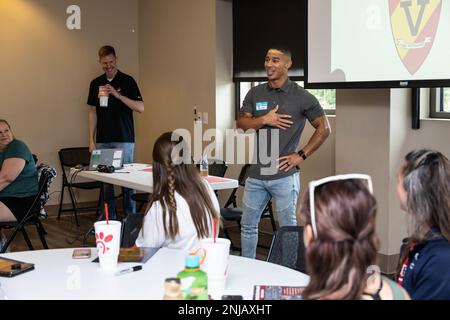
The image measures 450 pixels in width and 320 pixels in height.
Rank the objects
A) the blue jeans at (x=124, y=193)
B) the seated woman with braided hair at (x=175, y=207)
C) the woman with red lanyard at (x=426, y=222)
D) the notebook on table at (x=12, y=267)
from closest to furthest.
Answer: the woman with red lanyard at (x=426, y=222)
the notebook on table at (x=12, y=267)
the seated woman with braided hair at (x=175, y=207)
the blue jeans at (x=124, y=193)

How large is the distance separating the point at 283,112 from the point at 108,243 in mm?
2144

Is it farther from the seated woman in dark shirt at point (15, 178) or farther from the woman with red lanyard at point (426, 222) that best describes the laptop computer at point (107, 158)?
the woman with red lanyard at point (426, 222)

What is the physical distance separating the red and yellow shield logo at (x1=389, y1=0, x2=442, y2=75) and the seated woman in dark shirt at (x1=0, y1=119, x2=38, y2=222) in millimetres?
2858

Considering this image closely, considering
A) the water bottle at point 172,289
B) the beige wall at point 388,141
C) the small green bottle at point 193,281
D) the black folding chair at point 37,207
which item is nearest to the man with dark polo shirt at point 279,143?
the beige wall at point 388,141

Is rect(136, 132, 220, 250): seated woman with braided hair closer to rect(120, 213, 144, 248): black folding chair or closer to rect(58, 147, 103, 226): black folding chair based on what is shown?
rect(120, 213, 144, 248): black folding chair

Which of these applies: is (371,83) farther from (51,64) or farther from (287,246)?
(51,64)

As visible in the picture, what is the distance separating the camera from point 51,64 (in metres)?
7.11

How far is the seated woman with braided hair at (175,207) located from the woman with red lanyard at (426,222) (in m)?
0.96

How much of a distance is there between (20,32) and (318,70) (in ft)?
12.3

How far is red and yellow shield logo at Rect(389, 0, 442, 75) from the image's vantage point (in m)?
4.01

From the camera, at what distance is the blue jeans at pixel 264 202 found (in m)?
4.10

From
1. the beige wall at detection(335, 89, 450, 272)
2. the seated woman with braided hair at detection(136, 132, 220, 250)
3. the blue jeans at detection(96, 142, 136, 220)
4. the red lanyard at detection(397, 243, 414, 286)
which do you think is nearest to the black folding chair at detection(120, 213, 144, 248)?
the seated woman with braided hair at detection(136, 132, 220, 250)
